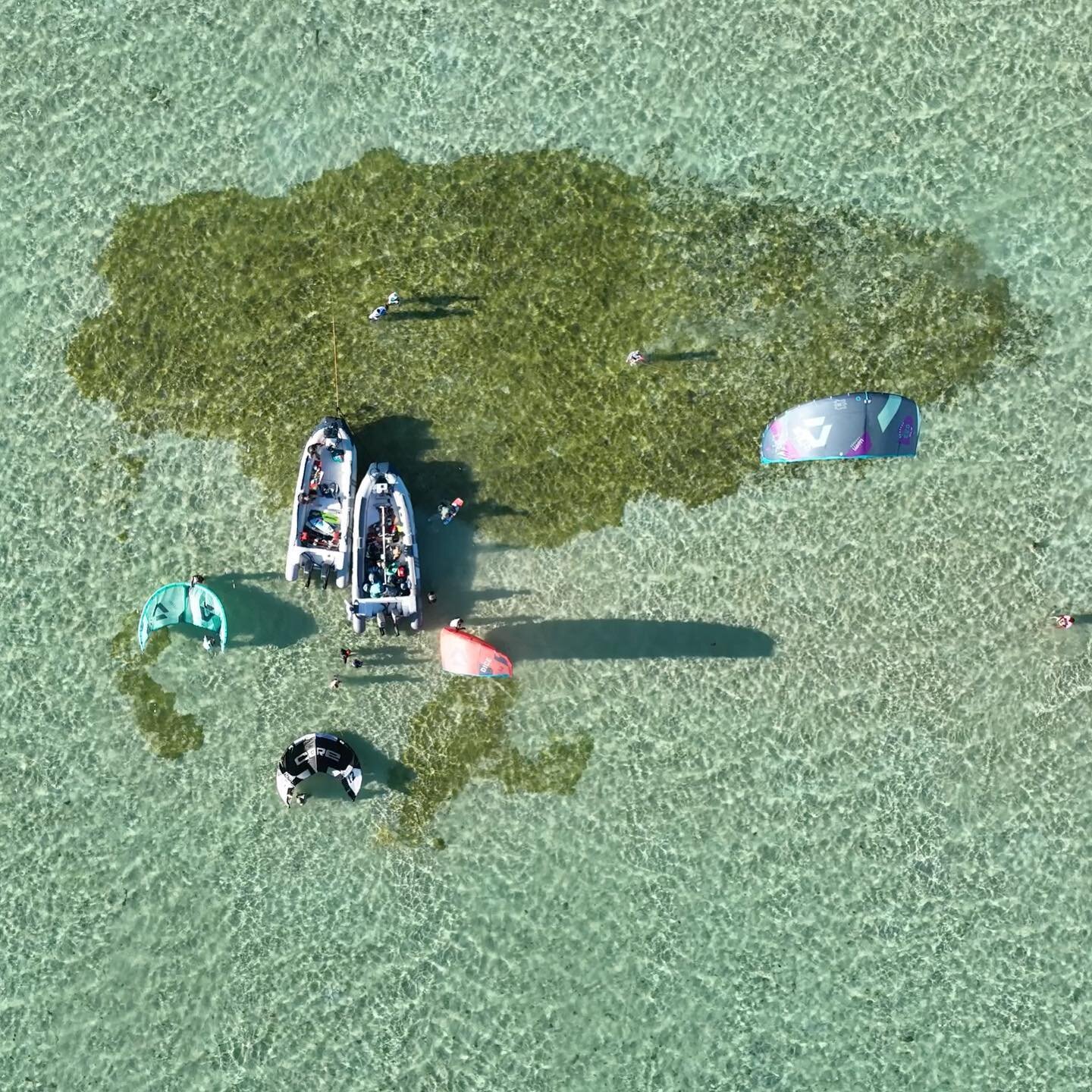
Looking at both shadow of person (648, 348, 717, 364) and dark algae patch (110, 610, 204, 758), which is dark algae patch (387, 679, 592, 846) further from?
shadow of person (648, 348, 717, 364)

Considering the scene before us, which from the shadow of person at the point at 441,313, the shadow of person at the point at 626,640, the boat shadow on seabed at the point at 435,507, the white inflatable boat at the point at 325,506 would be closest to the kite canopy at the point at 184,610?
the white inflatable boat at the point at 325,506

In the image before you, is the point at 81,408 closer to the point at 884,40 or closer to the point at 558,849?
the point at 558,849

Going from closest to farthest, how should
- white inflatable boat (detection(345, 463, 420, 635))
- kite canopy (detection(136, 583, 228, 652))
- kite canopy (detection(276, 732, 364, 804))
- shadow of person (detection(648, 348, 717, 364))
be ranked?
white inflatable boat (detection(345, 463, 420, 635)) → kite canopy (detection(276, 732, 364, 804)) → kite canopy (detection(136, 583, 228, 652)) → shadow of person (detection(648, 348, 717, 364))

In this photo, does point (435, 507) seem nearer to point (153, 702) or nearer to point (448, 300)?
point (448, 300)

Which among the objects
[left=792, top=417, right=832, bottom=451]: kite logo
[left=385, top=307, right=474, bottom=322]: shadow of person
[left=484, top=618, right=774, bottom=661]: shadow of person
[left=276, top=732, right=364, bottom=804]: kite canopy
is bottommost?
[left=276, top=732, right=364, bottom=804]: kite canopy

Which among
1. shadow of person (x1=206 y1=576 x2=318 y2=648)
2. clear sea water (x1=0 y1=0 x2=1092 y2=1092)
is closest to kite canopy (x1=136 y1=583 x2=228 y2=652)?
shadow of person (x1=206 y1=576 x2=318 y2=648)

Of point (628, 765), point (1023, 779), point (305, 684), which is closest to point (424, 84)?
point (305, 684)
